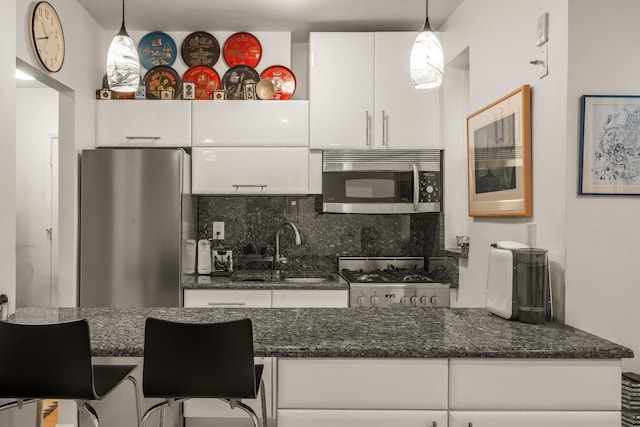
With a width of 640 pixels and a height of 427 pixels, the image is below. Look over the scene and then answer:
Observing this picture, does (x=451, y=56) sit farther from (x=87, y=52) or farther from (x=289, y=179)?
(x=87, y=52)

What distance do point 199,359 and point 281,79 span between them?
2718mm

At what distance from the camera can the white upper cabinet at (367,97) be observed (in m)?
3.55

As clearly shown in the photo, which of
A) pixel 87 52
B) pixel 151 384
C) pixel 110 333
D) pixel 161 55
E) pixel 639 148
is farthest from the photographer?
pixel 161 55

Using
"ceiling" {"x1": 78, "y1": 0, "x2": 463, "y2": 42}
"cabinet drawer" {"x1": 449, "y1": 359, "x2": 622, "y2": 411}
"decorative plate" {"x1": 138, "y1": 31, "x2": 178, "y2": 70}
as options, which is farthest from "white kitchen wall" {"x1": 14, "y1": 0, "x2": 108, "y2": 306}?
"cabinet drawer" {"x1": 449, "y1": 359, "x2": 622, "y2": 411}

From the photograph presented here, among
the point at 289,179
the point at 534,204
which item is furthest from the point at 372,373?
the point at 289,179

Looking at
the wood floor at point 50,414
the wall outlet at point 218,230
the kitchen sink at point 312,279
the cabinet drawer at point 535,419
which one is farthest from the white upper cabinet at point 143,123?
the cabinet drawer at point 535,419

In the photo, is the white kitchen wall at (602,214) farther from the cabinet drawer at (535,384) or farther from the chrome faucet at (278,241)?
the chrome faucet at (278,241)

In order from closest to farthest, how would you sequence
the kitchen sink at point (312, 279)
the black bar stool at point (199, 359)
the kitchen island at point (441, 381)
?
the black bar stool at point (199, 359)
the kitchen island at point (441, 381)
the kitchen sink at point (312, 279)

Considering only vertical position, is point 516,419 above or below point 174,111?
below

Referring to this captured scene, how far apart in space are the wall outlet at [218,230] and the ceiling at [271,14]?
4.95 feet

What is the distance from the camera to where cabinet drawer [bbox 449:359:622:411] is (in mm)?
1562

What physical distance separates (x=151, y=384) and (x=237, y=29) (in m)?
2.94

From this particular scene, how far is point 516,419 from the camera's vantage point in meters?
1.58

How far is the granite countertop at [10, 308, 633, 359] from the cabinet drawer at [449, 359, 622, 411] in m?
0.04
